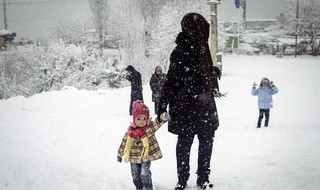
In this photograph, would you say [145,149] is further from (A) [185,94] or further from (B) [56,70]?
(B) [56,70]

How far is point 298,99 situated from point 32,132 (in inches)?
431

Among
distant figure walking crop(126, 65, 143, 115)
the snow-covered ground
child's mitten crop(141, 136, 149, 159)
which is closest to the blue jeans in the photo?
child's mitten crop(141, 136, 149, 159)

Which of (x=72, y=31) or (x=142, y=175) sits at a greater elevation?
(x=72, y=31)

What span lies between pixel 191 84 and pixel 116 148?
11.9 ft

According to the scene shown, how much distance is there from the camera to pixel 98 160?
6184 mm

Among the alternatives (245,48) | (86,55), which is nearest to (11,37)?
(86,55)

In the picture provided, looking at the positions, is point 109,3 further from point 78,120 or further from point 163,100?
point 163,100

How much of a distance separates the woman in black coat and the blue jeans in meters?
0.61

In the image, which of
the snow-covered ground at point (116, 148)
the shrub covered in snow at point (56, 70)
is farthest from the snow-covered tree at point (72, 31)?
the snow-covered ground at point (116, 148)

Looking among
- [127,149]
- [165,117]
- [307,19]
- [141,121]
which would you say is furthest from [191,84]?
[307,19]

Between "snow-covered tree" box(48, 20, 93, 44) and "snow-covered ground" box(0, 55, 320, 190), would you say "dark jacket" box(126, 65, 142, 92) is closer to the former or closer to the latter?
"snow-covered ground" box(0, 55, 320, 190)

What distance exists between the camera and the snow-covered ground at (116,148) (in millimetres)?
4797

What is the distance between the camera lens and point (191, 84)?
3.95 m

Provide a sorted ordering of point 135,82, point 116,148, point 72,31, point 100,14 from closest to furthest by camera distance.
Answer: point 116,148 → point 135,82 → point 100,14 → point 72,31
